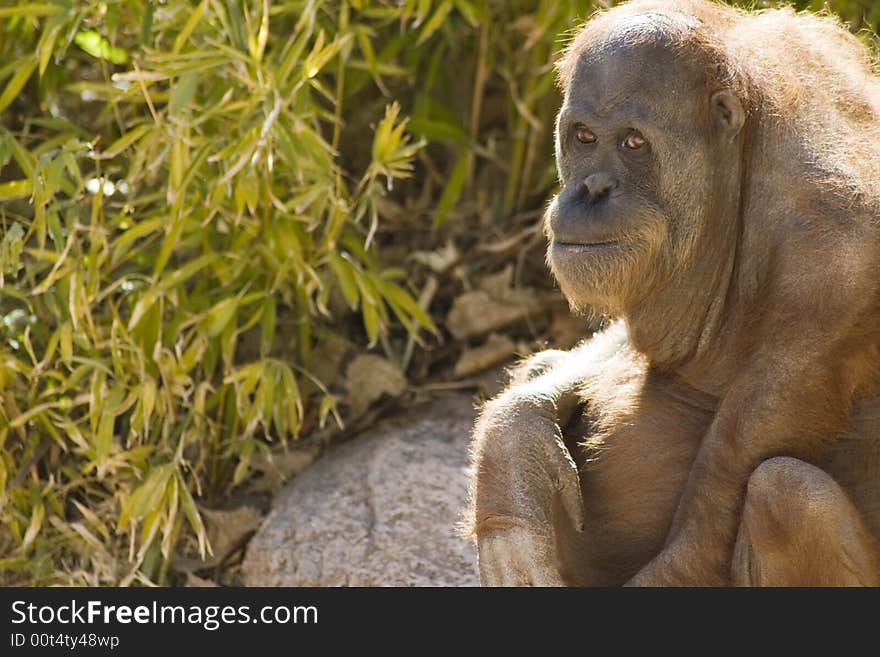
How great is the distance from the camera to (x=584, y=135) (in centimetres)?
394

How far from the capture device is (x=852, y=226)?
145 inches

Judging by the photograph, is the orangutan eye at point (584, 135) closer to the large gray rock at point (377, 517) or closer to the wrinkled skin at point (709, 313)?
the wrinkled skin at point (709, 313)

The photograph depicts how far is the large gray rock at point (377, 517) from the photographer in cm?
537

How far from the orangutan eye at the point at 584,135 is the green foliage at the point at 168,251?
1.36 meters

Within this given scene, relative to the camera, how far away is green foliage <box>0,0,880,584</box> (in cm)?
532

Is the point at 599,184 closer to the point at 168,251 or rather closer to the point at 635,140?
the point at 635,140

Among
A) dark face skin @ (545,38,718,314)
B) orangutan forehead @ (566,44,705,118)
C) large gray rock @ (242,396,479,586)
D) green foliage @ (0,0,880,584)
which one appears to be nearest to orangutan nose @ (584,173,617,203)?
dark face skin @ (545,38,718,314)

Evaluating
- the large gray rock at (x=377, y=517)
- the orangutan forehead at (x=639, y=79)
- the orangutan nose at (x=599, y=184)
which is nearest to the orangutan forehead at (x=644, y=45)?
the orangutan forehead at (x=639, y=79)

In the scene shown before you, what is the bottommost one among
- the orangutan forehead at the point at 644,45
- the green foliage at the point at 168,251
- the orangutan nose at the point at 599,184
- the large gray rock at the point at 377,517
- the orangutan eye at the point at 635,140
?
the large gray rock at the point at 377,517

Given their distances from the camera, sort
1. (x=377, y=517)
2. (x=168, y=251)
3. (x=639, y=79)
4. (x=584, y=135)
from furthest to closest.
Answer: (x=377, y=517)
(x=168, y=251)
(x=584, y=135)
(x=639, y=79)

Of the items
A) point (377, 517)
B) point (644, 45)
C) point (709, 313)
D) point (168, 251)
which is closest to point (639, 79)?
point (644, 45)

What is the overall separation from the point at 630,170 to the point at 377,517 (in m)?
2.06

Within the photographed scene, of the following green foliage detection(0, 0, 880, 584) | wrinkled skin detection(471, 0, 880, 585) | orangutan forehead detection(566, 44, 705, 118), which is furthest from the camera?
green foliage detection(0, 0, 880, 584)

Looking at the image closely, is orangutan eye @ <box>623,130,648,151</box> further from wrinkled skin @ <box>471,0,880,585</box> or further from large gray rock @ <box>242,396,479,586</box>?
large gray rock @ <box>242,396,479,586</box>
